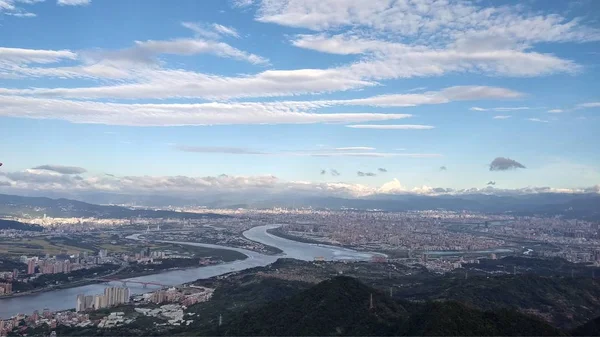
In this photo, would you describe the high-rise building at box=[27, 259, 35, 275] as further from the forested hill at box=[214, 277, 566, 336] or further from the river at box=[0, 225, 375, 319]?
the forested hill at box=[214, 277, 566, 336]

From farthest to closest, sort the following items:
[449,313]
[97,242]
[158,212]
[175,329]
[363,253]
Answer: [158,212]
[97,242]
[363,253]
[175,329]
[449,313]

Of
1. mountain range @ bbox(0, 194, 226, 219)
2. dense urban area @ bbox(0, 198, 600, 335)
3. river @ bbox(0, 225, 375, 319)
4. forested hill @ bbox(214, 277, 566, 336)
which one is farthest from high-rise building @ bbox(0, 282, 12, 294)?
mountain range @ bbox(0, 194, 226, 219)

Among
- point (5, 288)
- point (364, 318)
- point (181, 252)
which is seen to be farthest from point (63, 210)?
point (364, 318)

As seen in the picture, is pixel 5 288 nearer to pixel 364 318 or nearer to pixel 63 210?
pixel 364 318

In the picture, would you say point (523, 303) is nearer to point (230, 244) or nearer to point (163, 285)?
point (163, 285)

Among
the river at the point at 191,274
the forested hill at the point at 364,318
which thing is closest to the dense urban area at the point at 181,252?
the river at the point at 191,274

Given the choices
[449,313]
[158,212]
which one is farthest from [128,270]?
[158,212]

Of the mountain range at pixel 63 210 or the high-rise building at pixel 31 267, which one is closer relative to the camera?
the high-rise building at pixel 31 267

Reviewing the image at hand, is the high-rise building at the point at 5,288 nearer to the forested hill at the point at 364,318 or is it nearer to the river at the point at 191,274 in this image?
the river at the point at 191,274
